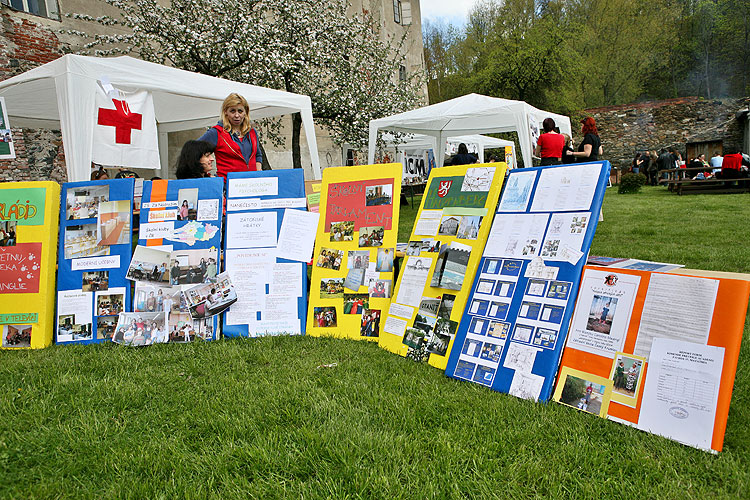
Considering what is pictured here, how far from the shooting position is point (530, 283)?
2463 mm

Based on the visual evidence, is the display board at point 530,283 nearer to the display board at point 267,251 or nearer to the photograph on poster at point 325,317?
the photograph on poster at point 325,317

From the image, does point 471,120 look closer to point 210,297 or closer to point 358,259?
point 358,259

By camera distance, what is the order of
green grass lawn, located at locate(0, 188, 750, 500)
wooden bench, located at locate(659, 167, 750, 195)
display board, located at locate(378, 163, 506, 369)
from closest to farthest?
1. green grass lawn, located at locate(0, 188, 750, 500)
2. display board, located at locate(378, 163, 506, 369)
3. wooden bench, located at locate(659, 167, 750, 195)

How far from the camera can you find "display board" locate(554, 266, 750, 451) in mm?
1799

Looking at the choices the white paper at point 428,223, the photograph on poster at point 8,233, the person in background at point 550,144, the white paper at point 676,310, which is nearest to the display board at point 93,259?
the photograph on poster at point 8,233

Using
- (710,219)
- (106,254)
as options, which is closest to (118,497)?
(106,254)

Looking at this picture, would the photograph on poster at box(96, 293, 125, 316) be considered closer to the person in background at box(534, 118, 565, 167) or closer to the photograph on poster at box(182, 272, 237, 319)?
the photograph on poster at box(182, 272, 237, 319)

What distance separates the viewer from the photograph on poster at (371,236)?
10.9 feet

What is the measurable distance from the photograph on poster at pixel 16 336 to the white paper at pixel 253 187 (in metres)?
1.66

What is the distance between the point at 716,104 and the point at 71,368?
28.9 m

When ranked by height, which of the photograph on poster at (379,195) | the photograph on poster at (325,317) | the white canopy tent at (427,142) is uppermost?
the white canopy tent at (427,142)

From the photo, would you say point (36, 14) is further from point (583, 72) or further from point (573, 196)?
point (583, 72)

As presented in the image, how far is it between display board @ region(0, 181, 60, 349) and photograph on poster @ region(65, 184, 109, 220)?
95 millimetres

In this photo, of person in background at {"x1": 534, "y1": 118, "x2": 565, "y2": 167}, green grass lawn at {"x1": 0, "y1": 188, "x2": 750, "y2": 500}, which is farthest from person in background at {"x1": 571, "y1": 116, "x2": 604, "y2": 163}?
green grass lawn at {"x1": 0, "y1": 188, "x2": 750, "y2": 500}
